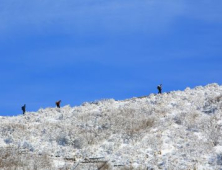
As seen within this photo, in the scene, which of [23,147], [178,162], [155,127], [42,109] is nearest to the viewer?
[178,162]

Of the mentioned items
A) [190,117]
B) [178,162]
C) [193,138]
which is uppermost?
[190,117]

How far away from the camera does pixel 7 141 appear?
1040 inches

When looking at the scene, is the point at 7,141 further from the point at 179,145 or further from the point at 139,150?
the point at 179,145

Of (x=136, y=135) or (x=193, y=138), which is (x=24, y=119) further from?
(x=193, y=138)

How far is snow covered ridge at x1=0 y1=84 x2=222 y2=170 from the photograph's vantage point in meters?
21.6

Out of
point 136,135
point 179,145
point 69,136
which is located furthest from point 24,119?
point 179,145

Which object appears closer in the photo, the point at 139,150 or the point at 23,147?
the point at 139,150

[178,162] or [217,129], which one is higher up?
[217,129]

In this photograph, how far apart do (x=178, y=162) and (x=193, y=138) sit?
3.67 m

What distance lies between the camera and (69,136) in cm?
2581

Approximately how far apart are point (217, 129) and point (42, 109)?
16062mm

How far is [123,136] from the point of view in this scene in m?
A: 25.5

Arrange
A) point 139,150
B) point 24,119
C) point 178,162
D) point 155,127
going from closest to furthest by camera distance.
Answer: point 178,162
point 139,150
point 155,127
point 24,119

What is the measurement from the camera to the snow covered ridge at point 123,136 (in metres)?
21.6
